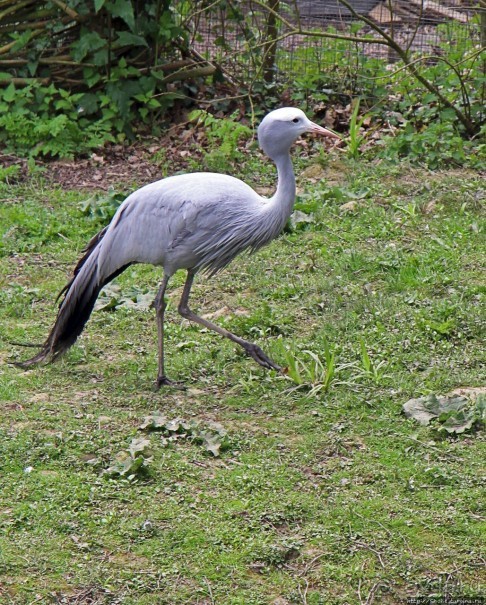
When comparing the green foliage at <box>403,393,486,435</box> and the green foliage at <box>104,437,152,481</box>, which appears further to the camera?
the green foliage at <box>403,393,486,435</box>

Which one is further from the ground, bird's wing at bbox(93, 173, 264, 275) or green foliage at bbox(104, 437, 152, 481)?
bird's wing at bbox(93, 173, 264, 275)

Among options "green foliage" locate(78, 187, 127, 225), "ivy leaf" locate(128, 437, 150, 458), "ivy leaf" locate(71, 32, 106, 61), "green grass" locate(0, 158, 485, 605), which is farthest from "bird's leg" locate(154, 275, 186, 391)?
"ivy leaf" locate(71, 32, 106, 61)

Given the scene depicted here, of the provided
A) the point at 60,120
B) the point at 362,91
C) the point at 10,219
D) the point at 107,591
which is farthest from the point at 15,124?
the point at 107,591

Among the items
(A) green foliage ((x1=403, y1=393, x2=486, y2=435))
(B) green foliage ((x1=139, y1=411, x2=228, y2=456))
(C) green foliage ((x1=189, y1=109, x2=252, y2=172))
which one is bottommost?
(B) green foliage ((x1=139, y1=411, x2=228, y2=456))

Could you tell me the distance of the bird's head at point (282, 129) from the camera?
19.2 ft

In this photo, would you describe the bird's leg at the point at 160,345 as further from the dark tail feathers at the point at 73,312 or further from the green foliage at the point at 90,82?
the green foliage at the point at 90,82

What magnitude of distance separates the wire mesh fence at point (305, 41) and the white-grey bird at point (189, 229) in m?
3.82

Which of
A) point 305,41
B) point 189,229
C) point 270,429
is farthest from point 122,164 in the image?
point 270,429

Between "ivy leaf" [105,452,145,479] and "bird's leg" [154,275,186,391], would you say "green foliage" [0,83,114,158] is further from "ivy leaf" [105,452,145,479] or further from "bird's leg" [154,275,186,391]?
"ivy leaf" [105,452,145,479]

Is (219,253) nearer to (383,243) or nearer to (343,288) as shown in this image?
Answer: (343,288)

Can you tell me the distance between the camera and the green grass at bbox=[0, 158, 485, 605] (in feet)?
13.3

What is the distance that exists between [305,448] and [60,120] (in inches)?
207

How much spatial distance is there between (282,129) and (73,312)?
1.61 m

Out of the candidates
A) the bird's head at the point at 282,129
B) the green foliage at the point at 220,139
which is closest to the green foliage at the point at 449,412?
the bird's head at the point at 282,129
